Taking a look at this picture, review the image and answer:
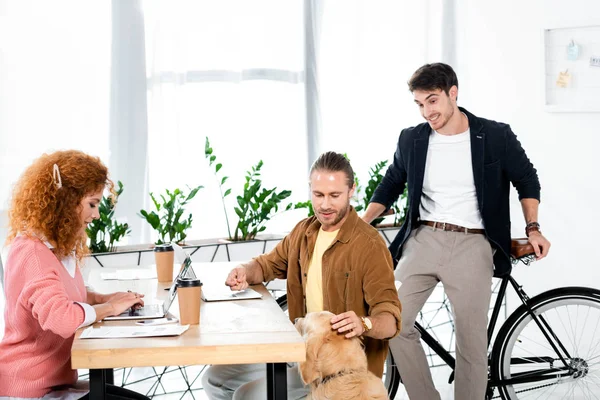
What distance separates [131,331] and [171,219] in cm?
211

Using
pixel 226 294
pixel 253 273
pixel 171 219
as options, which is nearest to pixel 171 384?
pixel 171 219

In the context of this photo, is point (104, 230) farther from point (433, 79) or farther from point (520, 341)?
point (520, 341)

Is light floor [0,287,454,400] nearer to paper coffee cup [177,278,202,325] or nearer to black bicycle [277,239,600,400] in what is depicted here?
black bicycle [277,239,600,400]

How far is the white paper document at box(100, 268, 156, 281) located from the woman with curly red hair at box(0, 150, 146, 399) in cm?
52

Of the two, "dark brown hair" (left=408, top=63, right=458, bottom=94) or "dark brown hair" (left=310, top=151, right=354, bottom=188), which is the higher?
"dark brown hair" (left=408, top=63, right=458, bottom=94)

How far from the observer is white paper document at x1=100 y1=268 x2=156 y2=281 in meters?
2.86

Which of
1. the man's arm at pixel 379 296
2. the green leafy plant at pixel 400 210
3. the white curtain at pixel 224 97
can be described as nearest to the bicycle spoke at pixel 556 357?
the green leafy plant at pixel 400 210

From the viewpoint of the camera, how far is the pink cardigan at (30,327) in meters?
2.08

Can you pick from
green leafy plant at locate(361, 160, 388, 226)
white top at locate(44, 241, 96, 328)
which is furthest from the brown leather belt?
white top at locate(44, 241, 96, 328)

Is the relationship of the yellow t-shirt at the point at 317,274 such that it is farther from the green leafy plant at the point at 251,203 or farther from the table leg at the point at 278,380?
the green leafy plant at the point at 251,203

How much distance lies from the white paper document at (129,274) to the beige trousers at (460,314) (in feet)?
3.30

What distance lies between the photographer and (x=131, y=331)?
2.00 m

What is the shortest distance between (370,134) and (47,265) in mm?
3074

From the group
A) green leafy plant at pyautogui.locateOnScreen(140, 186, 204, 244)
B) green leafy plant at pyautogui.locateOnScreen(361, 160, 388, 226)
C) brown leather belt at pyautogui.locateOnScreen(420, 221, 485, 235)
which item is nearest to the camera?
brown leather belt at pyautogui.locateOnScreen(420, 221, 485, 235)
